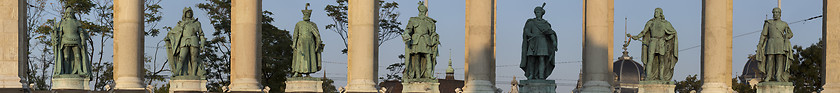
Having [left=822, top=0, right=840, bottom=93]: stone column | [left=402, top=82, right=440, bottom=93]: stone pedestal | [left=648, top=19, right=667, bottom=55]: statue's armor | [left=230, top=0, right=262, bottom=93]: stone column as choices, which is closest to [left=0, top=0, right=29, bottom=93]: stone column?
[left=230, top=0, right=262, bottom=93]: stone column

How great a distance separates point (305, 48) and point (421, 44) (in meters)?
4.56

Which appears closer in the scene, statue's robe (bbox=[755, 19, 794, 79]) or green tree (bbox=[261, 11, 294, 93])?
statue's robe (bbox=[755, 19, 794, 79])

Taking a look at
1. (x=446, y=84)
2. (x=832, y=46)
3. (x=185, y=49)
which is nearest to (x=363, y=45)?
(x=185, y=49)

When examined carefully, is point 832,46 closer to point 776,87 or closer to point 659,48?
point 776,87

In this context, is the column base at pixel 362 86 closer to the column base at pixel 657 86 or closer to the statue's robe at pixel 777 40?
the column base at pixel 657 86

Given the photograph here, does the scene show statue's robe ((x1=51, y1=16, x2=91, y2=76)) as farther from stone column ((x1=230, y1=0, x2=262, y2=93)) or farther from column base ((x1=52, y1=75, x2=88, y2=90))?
stone column ((x1=230, y1=0, x2=262, y2=93))

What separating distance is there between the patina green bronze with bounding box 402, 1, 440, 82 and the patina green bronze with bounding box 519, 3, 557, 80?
4.26 meters

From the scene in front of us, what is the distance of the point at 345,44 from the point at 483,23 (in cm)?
2575

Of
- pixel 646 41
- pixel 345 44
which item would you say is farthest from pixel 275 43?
pixel 646 41

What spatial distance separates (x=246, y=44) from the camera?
6294 centimetres

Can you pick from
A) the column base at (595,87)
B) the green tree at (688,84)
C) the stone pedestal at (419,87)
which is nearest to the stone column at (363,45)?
the stone pedestal at (419,87)

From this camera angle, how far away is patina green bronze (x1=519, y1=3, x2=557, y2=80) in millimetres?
60875

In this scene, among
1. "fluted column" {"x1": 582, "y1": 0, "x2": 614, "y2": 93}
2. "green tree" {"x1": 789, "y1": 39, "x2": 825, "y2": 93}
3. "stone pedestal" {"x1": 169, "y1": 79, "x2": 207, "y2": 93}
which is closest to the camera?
"fluted column" {"x1": 582, "y1": 0, "x2": 614, "y2": 93}

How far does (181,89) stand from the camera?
62094 millimetres
